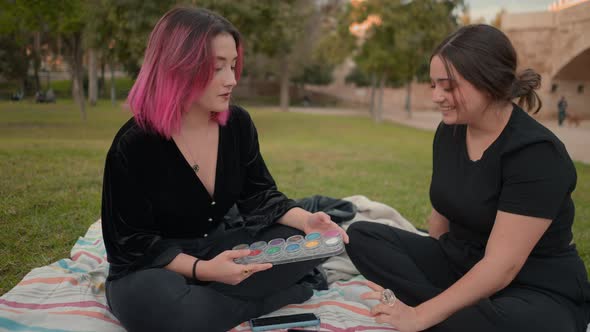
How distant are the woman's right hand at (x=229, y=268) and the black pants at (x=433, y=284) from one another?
0.68 meters

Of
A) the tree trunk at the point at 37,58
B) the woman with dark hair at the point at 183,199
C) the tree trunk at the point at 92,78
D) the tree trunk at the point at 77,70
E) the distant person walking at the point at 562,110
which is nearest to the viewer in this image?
the woman with dark hair at the point at 183,199

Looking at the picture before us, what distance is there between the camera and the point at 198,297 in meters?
2.28

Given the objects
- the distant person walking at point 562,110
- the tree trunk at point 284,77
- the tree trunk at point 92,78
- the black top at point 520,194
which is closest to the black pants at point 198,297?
the black top at point 520,194

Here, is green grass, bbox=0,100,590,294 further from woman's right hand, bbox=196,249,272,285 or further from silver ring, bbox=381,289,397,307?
silver ring, bbox=381,289,397,307

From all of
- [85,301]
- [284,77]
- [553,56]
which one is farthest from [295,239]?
[284,77]

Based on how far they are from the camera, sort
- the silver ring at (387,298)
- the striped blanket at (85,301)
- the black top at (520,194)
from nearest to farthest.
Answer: the black top at (520,194) → the silver ring at (387,298) → the striped blanket at (85,301)

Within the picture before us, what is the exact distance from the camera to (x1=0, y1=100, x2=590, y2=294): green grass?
382cm

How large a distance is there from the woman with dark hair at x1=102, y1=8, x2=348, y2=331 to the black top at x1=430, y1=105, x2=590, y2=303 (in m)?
0.59

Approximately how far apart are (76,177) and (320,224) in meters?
4.13

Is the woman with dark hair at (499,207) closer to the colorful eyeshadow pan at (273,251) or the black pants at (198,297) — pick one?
the colorful eyeshadow pan at (273,251)

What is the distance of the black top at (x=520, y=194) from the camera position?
6.61ft

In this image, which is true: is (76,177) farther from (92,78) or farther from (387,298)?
(92,78)

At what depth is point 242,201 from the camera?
9.68 ft

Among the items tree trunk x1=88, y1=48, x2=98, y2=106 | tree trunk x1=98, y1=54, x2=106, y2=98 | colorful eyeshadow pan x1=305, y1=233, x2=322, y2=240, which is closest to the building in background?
tree trunk x1=98, y1=54, x2=106, y2=98
